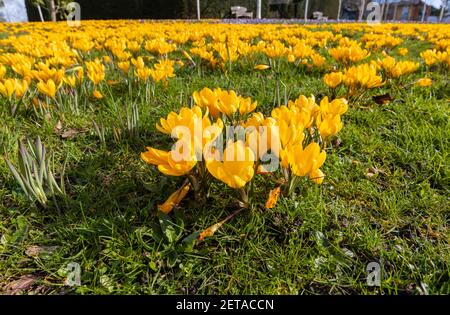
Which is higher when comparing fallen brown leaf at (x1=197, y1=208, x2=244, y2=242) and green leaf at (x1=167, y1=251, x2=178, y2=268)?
fallen brown leaf at (x1=197, y1=208, x2=244, y2=242)

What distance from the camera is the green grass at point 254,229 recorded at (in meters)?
1.18

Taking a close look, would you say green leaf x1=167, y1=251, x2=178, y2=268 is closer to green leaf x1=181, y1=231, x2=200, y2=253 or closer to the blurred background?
green leaf x1=181, y1=231, x2=200, y2=253

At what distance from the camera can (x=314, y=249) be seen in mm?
1285

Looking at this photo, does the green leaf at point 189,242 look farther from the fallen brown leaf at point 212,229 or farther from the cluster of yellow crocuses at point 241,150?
the cluster of yellow crocuses at point 241,150

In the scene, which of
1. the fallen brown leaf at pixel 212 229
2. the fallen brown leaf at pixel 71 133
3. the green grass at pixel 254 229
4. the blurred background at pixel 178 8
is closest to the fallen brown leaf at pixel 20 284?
the green grass at pixel 254 229

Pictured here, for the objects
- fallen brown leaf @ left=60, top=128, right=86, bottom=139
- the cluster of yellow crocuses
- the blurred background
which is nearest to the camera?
the cluster of yellow crocuses

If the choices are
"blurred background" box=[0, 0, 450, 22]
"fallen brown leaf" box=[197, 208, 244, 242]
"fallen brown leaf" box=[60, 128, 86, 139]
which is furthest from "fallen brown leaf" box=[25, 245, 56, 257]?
"blurred background" box=[0, 0, 450, 22]

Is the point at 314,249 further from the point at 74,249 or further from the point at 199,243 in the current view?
the point at 74,249

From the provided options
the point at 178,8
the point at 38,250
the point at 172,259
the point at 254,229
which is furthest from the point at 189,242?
Answer: the point at 178,8

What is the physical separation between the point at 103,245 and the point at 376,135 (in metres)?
1.90

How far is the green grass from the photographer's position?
1179 mm

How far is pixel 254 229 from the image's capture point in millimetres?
1327

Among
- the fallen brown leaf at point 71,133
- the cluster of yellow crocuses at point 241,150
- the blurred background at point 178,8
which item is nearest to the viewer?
the cluster of yellow crocuses at point 241,150

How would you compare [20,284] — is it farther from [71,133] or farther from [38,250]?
[71,133]
